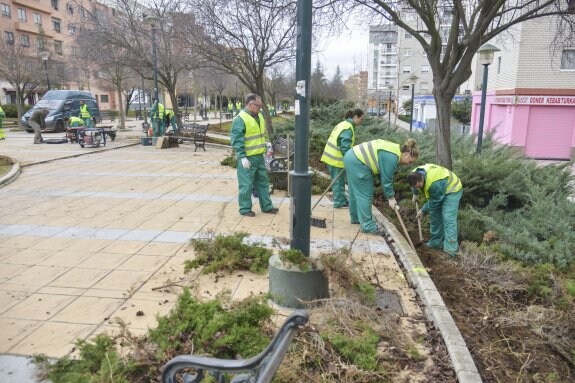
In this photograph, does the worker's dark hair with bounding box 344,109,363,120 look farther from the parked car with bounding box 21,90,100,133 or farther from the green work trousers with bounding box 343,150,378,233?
the parked car with bounding box 21,90,100,133

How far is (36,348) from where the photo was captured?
3238 mm

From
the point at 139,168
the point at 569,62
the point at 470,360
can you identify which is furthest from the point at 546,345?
the point at 569,62

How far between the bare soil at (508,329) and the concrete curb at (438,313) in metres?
0.18

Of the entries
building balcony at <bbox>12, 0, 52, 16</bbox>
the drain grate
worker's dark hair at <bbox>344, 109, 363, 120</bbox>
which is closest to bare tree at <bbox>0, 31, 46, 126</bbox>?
building balcony at <bbox>12, 0, 52, 16</bbox>

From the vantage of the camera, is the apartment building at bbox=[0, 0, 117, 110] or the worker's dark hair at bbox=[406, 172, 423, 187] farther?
the apartment building at bbox=[0, 0, 117, 110]

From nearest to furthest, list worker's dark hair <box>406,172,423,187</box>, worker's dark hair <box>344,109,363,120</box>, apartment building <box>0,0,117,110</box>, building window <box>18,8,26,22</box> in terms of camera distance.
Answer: worker's dark hair <box>406,172,423,187</box>
worker's dark hair <box>344,109,363,120</box>
apartment building <box>0,0,117,110</box>
building window <box>18,8,26,22</box>

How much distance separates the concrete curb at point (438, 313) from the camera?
2926 millimetres

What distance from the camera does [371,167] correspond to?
231 inches

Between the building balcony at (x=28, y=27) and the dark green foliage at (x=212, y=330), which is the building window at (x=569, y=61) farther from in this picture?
the building balcony at (x=28, y=27)

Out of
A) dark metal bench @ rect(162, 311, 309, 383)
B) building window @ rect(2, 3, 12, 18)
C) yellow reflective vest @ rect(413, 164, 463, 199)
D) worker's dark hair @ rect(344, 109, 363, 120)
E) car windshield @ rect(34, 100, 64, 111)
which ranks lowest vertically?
dark metal bench @ rect(162, 311, 309, 383)

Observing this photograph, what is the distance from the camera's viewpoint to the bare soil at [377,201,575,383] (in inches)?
126

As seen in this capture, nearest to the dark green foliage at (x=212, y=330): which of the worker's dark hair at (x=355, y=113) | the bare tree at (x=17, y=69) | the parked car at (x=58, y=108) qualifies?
the worker's dark hair at (x=355, y=113)

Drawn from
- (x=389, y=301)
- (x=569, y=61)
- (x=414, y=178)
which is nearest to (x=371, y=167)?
(x=414, y=178)

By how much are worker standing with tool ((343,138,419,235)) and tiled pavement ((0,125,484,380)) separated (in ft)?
1.08
